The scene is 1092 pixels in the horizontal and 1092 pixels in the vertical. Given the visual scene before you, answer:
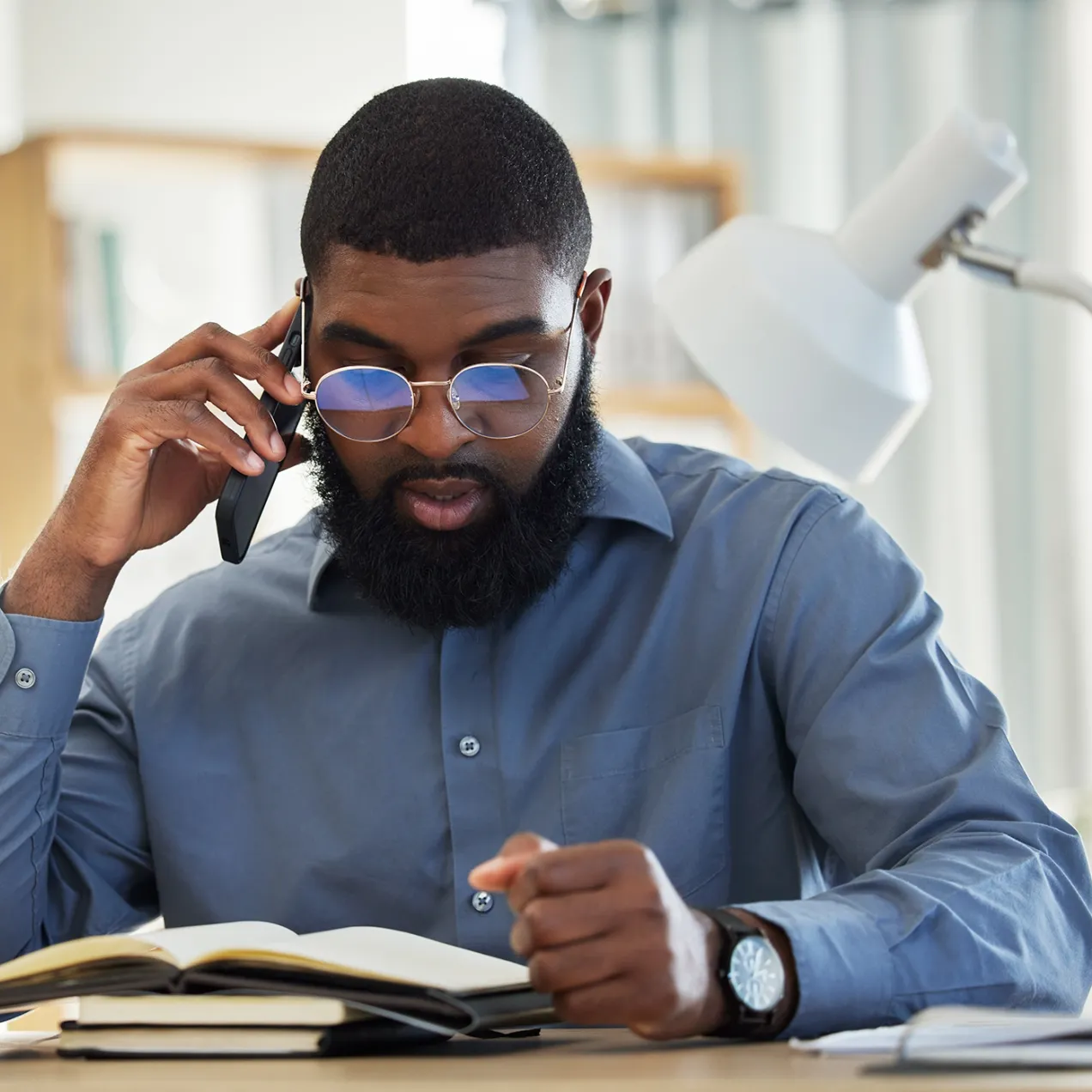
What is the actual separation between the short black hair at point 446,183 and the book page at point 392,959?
584mm

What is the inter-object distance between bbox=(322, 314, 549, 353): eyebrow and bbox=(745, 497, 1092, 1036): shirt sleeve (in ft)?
0.99

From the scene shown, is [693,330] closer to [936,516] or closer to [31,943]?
[31,943]

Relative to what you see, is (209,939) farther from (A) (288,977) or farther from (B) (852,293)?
(B) (852,293)

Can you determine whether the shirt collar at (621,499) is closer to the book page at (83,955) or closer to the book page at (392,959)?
the book page at (392,959)

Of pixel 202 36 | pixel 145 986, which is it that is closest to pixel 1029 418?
pixel 202 36

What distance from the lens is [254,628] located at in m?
1.51

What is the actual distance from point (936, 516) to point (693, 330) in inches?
86.5

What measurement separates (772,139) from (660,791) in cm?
238

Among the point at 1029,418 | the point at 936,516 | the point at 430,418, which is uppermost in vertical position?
the point at 430,418

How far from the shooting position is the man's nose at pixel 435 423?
130cm

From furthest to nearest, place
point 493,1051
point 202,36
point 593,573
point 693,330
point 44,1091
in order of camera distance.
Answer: point 202,36, point 593,573, point 693,330, point 493,1051, point 44,1091

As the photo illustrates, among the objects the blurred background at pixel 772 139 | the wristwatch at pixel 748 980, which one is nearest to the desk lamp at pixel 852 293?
the wristwatch at pixel 748 980

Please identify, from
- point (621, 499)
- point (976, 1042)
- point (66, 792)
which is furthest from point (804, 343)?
point (66, 792)

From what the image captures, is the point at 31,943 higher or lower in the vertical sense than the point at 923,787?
lower
